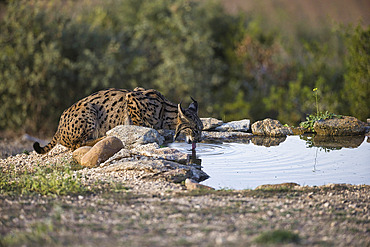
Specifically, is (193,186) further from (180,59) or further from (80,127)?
(180,59)

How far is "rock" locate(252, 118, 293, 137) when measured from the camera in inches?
452

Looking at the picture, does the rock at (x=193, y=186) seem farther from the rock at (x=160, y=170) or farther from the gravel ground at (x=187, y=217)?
the rock at (x=160, y=170)

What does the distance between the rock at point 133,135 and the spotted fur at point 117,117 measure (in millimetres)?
593

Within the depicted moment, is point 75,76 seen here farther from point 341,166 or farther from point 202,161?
point 341,166

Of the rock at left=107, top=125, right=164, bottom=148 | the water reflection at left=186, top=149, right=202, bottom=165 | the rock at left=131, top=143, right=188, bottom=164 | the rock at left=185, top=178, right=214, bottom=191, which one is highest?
the rock at left=107, top=125, right=164, bottom=148

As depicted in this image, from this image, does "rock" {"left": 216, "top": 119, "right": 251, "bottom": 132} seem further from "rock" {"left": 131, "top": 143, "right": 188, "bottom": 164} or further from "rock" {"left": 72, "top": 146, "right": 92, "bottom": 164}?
"rock" {"left": 72, "top": 146, "right": 92, "bottom": 164}

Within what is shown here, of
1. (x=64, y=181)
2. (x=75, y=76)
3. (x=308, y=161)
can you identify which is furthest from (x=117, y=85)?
(x=64, y=181)

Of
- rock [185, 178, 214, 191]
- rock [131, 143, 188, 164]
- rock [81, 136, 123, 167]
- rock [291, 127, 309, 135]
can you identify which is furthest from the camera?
rock [291, 127, 309, 135]

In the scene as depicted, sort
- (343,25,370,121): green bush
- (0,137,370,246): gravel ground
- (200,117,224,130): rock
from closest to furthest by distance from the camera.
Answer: (0,137,370,246): gravel ground < (200,117,224,130): rock < (343,25,370,121): green bush

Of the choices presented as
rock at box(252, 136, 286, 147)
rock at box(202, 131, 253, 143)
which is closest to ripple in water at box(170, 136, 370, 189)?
rock at box(252, 136, 286, 147)

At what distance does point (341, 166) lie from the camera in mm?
8258

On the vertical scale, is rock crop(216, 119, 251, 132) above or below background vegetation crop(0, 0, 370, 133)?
below

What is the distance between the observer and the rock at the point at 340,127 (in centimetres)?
1138

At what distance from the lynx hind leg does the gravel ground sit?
3232mm
